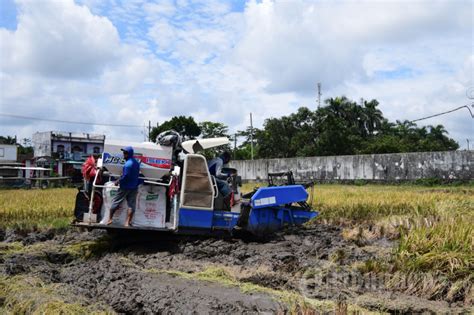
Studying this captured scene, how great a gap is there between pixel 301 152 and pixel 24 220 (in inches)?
1288

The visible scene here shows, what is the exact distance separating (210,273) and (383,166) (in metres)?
24.1

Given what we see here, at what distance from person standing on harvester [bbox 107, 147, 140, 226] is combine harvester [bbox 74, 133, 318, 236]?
0.54 ft

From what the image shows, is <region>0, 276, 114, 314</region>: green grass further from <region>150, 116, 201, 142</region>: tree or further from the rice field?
<region>150, 116, 201, 142</region>: tree

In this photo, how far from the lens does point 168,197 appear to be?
9.20m

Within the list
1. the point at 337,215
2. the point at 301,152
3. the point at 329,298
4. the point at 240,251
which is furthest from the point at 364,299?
the point at 301,152

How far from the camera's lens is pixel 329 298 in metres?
5.62

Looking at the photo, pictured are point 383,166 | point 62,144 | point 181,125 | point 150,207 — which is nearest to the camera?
point 150,207

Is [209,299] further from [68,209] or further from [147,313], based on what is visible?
[68,209]

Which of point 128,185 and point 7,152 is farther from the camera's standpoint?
point 7,152

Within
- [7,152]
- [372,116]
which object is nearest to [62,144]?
[7,152]

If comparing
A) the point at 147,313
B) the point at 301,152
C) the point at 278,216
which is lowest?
the point at 147,313

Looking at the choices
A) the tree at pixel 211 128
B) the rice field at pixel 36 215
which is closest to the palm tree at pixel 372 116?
the tree at pixel 211 128

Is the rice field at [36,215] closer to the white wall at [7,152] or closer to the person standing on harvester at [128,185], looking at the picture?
the person standing on harvester at [128,185]

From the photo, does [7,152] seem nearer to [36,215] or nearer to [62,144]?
[62,144]
